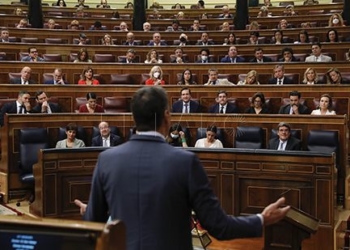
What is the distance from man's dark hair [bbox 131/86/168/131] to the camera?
5.35 feet

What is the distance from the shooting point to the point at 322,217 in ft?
13.8

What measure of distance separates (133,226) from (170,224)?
0.11 meters

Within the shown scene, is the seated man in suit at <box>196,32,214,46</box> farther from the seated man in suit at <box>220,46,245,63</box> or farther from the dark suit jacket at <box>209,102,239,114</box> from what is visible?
the dark suit jacket at <box>209,102,239,114</box>

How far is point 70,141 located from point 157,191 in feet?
13.1

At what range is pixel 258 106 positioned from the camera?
19.3ft

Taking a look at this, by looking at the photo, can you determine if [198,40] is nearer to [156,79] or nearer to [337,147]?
[156,79]

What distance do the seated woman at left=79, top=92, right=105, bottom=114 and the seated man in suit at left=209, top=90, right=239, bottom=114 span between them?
1.34 m

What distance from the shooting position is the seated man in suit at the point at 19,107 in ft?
19.5

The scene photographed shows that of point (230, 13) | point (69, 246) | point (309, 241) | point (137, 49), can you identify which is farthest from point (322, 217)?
point (230, 13)

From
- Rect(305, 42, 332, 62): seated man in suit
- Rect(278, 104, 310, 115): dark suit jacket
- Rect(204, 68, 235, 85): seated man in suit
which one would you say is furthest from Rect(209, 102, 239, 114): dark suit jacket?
Rect(305, 42, 332, 62): seated man in suit

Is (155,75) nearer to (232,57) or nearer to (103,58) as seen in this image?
(232,57)

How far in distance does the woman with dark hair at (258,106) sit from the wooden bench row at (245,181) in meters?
1.44

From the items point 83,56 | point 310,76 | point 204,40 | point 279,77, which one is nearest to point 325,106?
point 310,76

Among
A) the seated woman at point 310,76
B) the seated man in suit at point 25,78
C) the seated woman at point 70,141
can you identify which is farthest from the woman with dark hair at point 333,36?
the seated woman at point 70,141
